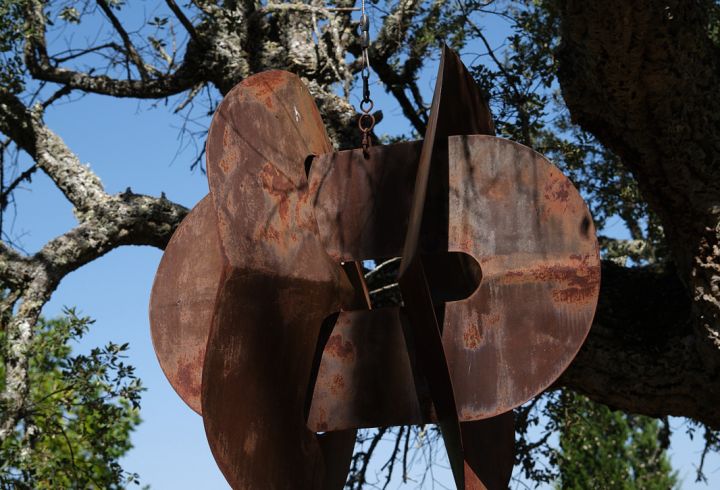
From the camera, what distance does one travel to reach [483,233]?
297cm

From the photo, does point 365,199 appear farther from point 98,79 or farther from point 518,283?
point 98,79

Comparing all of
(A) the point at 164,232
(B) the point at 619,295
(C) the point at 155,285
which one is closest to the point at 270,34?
(A) the point at 164,232

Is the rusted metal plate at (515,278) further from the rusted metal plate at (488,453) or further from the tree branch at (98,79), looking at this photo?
the tree branch at (98,79)

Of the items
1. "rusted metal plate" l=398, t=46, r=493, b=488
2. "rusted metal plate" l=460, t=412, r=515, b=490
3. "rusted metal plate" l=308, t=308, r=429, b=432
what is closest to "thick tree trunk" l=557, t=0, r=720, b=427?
"rusted metal plate" l=398, t=46, r=493, b=488

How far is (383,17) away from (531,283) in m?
4.41

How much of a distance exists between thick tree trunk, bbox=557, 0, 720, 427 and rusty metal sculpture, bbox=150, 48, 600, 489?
1.53 metres

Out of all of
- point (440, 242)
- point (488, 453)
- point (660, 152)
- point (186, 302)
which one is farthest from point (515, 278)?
point (660, 152)

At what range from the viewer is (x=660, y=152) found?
489cm

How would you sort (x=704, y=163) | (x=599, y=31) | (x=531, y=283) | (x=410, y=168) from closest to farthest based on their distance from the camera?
(x=531, y=283) → (x=410, y=168) → (x=599, y=31) → (x=704, y=163)

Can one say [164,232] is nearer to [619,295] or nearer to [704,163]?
[619,295]

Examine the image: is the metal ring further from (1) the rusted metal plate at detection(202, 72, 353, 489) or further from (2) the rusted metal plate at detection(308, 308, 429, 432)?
(2) the rusted metal plate at detection(308, 308, 429, 432)

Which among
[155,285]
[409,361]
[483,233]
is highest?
[155,285]

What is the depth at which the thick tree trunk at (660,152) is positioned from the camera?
178 inches

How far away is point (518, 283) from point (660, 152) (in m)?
2.27
